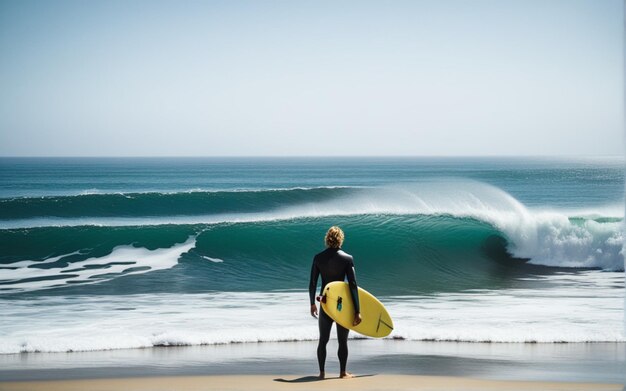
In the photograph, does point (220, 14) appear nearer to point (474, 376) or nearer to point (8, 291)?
point (8, 291)

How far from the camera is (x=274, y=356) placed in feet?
16.9

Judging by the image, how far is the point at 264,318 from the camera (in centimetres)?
639

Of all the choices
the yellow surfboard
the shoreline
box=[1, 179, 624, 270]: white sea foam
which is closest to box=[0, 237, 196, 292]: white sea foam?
box=[1, 179, 624, 270]: white sea foam

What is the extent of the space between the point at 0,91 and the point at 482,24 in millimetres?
10789

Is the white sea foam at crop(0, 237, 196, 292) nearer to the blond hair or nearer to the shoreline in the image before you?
the shoreline

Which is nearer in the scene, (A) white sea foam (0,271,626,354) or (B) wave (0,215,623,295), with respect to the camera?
(A) white sea foam (0,271,626,354)

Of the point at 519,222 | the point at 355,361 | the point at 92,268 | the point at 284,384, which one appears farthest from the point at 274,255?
the point at 284,384

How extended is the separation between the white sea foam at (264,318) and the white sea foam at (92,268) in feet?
3.64

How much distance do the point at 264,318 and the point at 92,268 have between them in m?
3.89

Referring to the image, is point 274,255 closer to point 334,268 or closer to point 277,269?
point 277,269

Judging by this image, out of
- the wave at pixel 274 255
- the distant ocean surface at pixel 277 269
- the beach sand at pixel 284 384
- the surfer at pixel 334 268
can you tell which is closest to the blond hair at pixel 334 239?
the surfer at pixel 334 268

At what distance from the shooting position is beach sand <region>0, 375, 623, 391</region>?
4164mm

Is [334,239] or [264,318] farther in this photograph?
[264,318]

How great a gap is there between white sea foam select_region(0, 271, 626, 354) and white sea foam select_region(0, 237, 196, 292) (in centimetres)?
111
